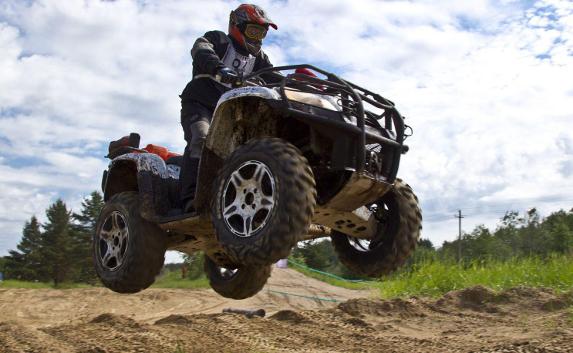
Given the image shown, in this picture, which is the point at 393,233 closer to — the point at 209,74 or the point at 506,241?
the point at 209,74

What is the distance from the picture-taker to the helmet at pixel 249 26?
5.20m

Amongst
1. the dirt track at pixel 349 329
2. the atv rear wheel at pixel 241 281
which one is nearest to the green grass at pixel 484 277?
the dirt track at pixel 349 329

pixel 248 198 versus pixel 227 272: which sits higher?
pixel 248 198

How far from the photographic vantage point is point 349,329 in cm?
884

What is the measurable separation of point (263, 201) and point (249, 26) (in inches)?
73.3

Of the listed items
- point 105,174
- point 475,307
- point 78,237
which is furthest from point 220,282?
point 78,237

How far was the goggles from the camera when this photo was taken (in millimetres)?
5241

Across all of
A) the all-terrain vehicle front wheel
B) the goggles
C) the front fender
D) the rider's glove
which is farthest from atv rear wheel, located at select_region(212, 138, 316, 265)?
the goggles

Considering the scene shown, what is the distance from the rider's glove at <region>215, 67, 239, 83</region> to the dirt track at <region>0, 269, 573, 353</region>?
8.86 feet

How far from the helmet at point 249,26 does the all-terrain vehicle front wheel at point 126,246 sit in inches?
64.4

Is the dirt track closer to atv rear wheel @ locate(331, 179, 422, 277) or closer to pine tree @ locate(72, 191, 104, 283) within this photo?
atv rear wheel @ locate(331, 179, 422, 277)

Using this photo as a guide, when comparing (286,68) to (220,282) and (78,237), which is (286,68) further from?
(78,237)

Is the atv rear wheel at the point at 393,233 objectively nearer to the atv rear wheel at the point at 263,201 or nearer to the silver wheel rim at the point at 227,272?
the atv rear wheel at the point at 263,201

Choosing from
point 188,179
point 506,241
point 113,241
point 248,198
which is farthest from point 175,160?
point 506,241
